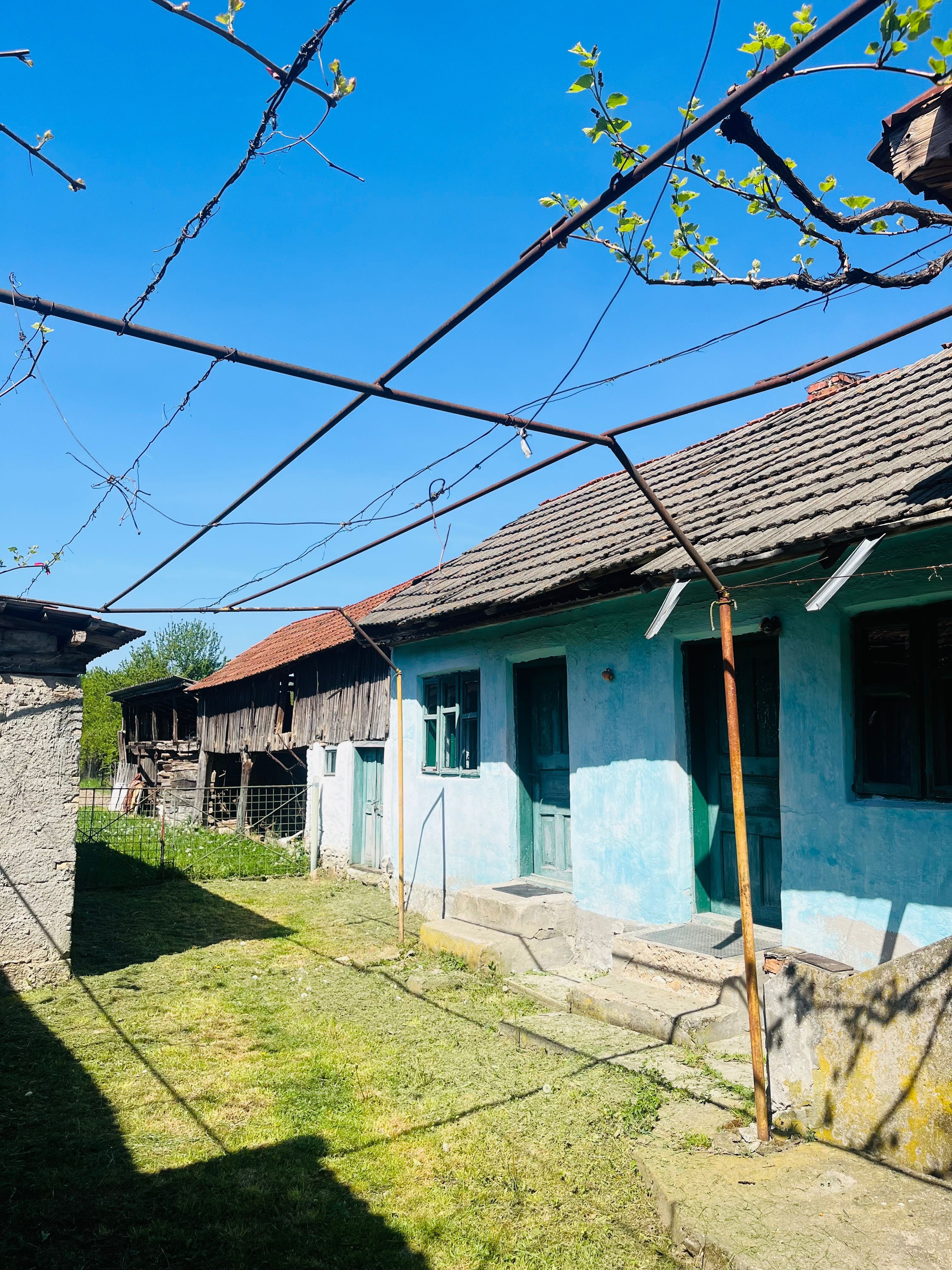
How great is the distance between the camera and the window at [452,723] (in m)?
10.6

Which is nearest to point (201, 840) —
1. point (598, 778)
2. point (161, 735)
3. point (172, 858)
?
point (172, 858)

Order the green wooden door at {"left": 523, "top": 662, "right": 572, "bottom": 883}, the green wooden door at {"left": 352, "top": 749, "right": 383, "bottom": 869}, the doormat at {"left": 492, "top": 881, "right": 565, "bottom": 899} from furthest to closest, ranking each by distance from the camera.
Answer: the green wooden door at {"left": 352, "top": 749, "right": 383, "bottom": 869}
the green wooden door at {"left": 523, "top": 662, "right": 572, "bottom": 883}
the doormat at {"left": 492, "top": 881, "right": 565, "bottom": 899}

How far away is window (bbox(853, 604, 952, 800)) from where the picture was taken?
552 centimetres

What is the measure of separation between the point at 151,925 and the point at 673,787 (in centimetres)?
731

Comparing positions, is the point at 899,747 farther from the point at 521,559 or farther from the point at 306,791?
the point at 306,791

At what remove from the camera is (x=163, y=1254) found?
364 cm

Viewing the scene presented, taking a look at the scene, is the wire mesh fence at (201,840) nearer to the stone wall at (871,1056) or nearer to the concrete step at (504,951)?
the concrete step at (504,951)

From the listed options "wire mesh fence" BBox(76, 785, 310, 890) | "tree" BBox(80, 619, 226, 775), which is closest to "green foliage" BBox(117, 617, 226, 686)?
"tree" BBox(80, 619, 226, 775)

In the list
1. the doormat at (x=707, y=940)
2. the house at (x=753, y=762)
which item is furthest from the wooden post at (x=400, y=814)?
the doormat at (x=707, y=940)

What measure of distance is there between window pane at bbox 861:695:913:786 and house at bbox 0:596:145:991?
6.61 metres

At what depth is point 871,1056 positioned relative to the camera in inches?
150

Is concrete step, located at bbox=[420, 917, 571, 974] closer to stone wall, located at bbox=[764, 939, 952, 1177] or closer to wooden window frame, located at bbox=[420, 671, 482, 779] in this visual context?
→ wooden window frame, located at bbox=[420, 671, 482, 779]

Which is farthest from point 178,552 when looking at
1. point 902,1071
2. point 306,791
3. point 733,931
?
point 306,791

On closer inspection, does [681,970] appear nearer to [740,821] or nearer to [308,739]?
[740,821]
